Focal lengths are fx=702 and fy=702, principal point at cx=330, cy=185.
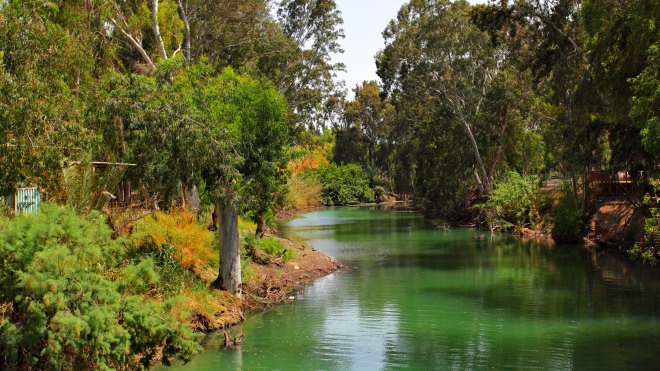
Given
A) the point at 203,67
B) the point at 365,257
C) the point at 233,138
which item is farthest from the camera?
the point at 365,257

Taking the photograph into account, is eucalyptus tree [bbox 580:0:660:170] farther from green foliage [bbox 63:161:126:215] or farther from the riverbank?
green foliage [bbox 63:161:126:215]

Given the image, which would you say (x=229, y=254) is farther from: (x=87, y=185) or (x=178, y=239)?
(x=87, y=185)

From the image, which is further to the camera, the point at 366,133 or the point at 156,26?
the point at 366,133

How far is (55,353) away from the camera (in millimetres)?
10539

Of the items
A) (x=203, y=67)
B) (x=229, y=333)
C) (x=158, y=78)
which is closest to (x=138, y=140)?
(x=158, y=78)

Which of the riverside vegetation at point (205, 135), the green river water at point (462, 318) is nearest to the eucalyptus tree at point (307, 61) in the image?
the riverside vegetation at point (205, 135)

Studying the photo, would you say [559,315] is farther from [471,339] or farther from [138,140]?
[138,140]

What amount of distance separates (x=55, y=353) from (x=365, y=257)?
22443 millimetres

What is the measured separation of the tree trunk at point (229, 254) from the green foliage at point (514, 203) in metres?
27.2

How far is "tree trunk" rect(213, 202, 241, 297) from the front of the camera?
18297 mm

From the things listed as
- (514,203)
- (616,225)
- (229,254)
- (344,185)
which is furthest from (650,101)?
(344,185)

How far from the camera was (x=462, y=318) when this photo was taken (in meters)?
18.9

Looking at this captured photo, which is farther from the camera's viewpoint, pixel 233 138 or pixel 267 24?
pixel 267 24

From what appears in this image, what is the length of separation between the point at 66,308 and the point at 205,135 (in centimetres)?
621
